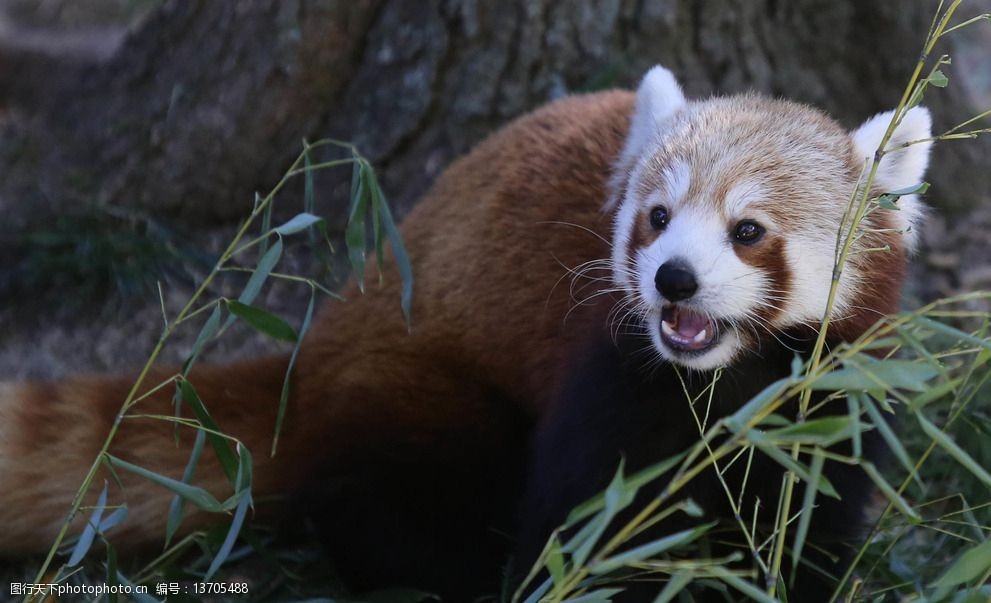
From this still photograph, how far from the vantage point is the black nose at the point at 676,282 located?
2123 mm

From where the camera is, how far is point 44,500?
108 inches

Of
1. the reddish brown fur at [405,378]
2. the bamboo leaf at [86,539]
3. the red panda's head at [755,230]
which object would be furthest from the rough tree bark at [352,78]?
the bamboo leaf at [86,539]

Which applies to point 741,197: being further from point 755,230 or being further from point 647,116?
point 647,116

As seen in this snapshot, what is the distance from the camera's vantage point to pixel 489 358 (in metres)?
2.93

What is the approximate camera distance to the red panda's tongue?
2248 mm

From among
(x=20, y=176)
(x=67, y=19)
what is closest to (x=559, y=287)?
(x=20, y=176)


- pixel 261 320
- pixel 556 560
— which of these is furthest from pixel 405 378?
pixel 556 560

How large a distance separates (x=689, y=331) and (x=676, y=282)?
18 centimetres

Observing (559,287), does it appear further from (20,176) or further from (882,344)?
(20,176)

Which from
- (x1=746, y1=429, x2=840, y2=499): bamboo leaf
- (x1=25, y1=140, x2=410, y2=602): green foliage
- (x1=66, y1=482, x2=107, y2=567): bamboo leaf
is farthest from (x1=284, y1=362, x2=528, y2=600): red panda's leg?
(x1=746, y1=429, x2=840, y2=499): bamboo leaf

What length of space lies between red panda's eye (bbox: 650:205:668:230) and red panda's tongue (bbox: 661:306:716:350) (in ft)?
0.73

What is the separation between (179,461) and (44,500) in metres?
0.35

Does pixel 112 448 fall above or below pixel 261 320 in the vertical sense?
below

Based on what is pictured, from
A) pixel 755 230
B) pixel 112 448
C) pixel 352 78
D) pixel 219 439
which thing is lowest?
pixel 112 448
